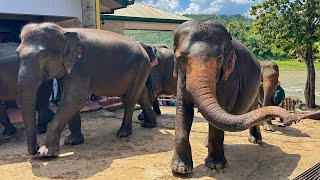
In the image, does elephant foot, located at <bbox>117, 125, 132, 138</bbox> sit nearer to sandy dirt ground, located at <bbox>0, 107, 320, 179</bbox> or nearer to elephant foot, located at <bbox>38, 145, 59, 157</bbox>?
sandy dirt ground, located at <bbox>0, 107, 320, 179</bbox>

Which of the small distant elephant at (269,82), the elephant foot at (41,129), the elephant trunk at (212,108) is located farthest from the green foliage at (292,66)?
the elephant trunk at (212,108)

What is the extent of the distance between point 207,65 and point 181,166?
4.35 feet

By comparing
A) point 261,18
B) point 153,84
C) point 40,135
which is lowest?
point 40,135

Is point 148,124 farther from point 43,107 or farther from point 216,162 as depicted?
point 216,162

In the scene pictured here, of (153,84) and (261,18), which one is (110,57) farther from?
(261,18)

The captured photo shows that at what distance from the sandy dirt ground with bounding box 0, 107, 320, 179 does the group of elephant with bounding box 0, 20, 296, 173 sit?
8.6 inches

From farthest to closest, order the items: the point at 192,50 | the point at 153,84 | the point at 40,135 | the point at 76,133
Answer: the point at 153,84, the point at 40,135, the point at 76,133, the point at 192,50

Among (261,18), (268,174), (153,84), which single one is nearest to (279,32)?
(261,18)

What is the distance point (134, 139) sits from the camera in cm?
635

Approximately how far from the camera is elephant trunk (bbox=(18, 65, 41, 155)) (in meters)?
4.85

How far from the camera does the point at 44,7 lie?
9.20 m

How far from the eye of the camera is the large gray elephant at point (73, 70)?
195 inches

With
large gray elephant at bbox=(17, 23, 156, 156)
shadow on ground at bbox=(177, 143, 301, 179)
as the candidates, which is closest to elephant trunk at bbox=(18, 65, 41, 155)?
large gray elephant at bbox=(17, 23, 156, 156)

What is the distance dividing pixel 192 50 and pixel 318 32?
29.3ft
